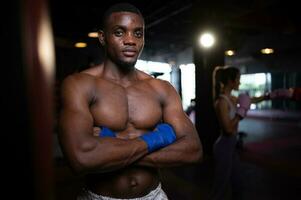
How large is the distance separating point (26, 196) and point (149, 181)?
1.24m

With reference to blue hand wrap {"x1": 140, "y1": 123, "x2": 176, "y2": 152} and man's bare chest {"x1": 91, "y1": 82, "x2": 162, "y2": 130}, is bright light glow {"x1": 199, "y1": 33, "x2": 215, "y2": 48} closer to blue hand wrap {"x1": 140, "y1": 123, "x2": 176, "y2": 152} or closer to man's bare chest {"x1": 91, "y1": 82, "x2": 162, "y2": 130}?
man's bare chest {"x1": 91, "y1": 82, "x2": 162, "y2": 130}

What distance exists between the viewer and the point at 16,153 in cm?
32

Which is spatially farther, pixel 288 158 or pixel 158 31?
pixel 158 31

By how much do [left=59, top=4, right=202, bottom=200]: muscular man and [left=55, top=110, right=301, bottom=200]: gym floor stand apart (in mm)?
1741

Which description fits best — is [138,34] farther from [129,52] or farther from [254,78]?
[254,78]

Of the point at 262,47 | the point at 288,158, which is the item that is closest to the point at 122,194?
the point at 288,158

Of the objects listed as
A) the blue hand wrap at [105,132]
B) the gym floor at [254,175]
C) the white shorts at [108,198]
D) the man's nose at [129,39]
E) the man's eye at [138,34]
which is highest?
the man's eye at [138,34]

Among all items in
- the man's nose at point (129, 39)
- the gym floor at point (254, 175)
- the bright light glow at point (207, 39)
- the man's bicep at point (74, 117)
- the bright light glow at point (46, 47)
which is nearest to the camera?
the bright light glow at point (46, 47)

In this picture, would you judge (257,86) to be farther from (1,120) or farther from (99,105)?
(1,120)

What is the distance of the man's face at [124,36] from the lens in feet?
4.89

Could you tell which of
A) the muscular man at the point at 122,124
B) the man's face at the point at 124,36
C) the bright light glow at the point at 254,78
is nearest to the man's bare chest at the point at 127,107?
the muscular man at the point at 122,124

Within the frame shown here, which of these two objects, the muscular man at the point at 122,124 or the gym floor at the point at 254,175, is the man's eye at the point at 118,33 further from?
the gym floor at the point at 254,175

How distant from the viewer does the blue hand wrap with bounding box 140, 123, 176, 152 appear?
1.38 m

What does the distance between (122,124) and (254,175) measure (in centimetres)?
377
